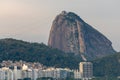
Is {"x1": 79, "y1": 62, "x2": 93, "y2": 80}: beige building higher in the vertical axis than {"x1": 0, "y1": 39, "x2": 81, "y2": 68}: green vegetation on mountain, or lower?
lower

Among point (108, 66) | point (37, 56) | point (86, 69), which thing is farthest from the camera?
point (37, 56)

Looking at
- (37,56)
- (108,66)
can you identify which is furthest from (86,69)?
(37,56)

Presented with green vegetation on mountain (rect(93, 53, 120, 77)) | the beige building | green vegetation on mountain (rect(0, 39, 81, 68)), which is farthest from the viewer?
green vegetation on mountain (rect(0, 39, 81, 68))

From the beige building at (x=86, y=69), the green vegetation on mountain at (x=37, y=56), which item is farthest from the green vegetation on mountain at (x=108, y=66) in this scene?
the green vegetation on mountain at (x=37, y=56)

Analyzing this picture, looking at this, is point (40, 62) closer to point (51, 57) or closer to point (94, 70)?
point (51, 57)

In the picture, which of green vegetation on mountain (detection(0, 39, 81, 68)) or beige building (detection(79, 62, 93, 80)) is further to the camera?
green vegetation on mountain (detection(0, 39, 81, 68))

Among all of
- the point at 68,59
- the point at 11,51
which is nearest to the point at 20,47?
the point at 11,51

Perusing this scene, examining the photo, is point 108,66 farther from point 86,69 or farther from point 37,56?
point 37,56

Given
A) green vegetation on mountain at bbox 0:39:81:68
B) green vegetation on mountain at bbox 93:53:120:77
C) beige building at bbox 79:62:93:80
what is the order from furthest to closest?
green vegetation on mountain at bbox 0:39:81:68 < beige building at bbox 79:62:93:80 < green vegetation on mountain at bbox 93:53:120:77

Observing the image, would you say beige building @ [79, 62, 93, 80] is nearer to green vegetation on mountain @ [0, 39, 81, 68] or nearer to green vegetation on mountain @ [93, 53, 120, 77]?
green vegetation on mountain @ [93, 53, 120, 77]

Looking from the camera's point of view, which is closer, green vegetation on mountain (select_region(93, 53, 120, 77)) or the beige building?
green vegetation on mountain (select_region(93, 53, 120, 77))

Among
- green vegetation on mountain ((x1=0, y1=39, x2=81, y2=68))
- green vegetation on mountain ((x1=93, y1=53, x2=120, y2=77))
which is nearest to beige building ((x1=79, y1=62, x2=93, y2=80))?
green vegetation on mountain ((x1=93, y1=53, x2=120, y2=77))
